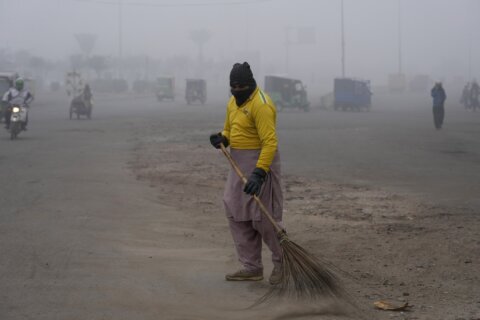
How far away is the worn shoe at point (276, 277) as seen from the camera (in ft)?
18.3

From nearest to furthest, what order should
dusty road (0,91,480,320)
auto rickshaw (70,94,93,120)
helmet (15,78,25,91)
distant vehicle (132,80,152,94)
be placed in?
dusty road (0,91,480,320) < helmet (15,78,25,91) < auto rickshaw (70,94,93,120) < distant vehicle (132,80,152,94)

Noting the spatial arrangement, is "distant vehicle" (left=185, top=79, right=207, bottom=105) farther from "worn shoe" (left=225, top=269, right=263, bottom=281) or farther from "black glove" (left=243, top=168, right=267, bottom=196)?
"black glove" (left=243, top=168, right=267, bottom=196)

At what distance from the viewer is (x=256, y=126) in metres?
5.59

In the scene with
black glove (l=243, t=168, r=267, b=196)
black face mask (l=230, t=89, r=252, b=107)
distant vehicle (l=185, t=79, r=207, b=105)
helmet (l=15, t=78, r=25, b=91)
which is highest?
distant vehicle (l=185, t=79, r=207, b=105)

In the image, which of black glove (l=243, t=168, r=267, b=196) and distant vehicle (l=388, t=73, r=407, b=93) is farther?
distant vehicle (l=388, t=73, r=407, b=93)

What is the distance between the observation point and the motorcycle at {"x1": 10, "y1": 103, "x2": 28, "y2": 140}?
19.1 metres

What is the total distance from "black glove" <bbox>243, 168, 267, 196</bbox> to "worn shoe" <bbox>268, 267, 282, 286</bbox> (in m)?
0.65

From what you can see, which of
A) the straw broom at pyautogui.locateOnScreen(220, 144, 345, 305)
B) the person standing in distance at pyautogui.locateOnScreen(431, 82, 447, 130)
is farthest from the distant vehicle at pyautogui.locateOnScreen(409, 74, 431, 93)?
the straw broom at pyautogui.locateOnScreen(220, 144, 345, 305)

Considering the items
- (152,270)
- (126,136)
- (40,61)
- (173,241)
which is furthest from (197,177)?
(40,61)

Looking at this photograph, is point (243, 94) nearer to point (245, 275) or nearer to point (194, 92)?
point (245, 275)

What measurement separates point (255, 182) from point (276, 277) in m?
0.79

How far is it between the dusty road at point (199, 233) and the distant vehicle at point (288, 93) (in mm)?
30762

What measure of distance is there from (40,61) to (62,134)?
229 ft

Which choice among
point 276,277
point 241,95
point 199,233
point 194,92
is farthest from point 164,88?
point 276,277
